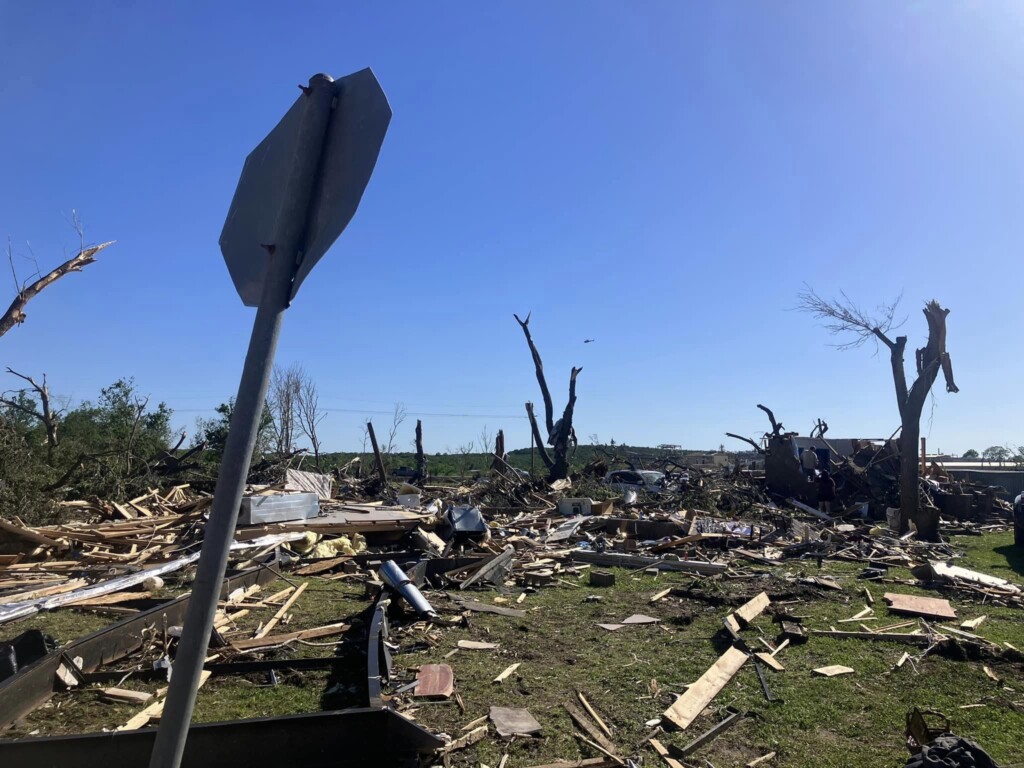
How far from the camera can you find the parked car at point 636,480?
23.1 metres

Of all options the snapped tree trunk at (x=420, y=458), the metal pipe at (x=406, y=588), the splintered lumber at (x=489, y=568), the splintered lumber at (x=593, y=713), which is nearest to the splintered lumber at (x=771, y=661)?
the splintered lumber at (x=593, y=713)

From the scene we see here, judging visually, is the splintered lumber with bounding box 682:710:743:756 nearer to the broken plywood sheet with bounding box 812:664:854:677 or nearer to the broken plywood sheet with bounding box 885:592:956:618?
the broken plywood sheet with bounding box 812:664:854:677

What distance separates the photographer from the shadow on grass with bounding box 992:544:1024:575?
12125 mm

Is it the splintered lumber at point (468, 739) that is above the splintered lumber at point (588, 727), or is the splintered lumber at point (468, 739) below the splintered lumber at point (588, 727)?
above

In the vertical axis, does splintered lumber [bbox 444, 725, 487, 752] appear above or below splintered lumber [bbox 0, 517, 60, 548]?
below

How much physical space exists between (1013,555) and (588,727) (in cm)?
1264

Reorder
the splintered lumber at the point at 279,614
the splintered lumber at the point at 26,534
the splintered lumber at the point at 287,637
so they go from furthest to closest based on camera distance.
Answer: the splintered lumber at the point at 26,534, the splintered lumber at the point at 279,614, the splintered lumber at the point at 287,637

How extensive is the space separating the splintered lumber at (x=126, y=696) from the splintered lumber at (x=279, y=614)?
1.62 meters

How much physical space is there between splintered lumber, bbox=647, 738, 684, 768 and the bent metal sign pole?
336 cm

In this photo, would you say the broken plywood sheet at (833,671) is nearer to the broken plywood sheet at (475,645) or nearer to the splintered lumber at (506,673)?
the splintered lumber at (506,673)

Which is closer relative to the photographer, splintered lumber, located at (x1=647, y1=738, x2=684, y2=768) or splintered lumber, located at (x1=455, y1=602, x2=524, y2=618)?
splintered lumber, located at (x1=647, y1=738, x2=684, y2=768)

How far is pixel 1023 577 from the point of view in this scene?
444 inches

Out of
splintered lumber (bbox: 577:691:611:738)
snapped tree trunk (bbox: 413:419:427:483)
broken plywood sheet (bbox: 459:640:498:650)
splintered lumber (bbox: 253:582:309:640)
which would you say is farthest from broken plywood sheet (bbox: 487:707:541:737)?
snapped tree trunk (bbox: 413:419:427:483)

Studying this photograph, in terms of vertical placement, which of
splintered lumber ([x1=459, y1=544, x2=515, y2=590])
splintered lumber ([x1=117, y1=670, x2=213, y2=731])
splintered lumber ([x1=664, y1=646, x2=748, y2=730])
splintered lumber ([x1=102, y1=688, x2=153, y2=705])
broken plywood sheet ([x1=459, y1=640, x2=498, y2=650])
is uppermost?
splintered lumber ([x1=459, y1=544, x2=515, y2=590])
